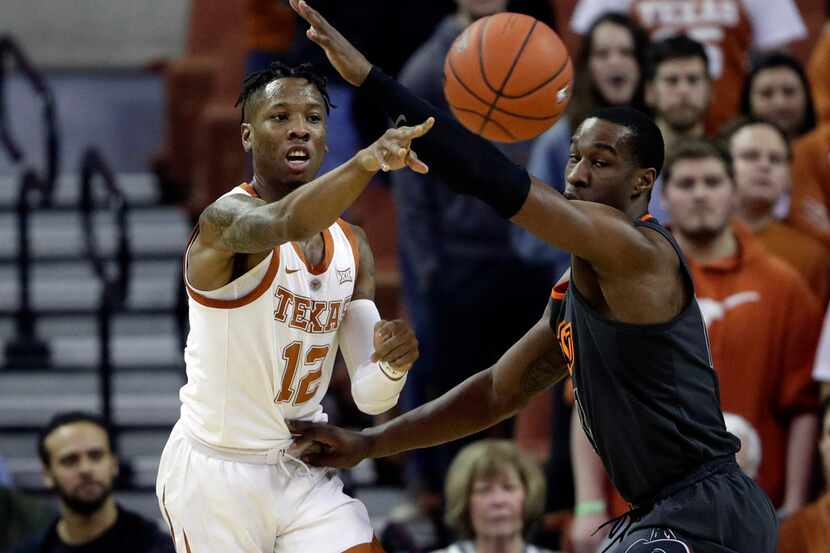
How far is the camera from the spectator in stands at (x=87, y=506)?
22.4 feet

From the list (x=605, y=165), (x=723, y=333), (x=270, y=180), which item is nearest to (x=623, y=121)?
(x=605, y=165)

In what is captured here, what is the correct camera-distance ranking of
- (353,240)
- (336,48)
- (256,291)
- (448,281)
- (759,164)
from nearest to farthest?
(336,48) → (256,291) → (353,240) → (759,164) → (448,281)

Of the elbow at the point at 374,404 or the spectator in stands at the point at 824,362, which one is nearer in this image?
the elbow at the point at 374,404

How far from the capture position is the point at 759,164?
7.23m

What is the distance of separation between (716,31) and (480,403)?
357 cm

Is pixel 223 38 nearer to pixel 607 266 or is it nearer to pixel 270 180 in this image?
pixel 270 180

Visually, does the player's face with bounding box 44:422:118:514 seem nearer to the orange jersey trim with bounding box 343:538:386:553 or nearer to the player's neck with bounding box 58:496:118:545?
the player's neck with bounding box 58:496:118:545

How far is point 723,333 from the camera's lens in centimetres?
675

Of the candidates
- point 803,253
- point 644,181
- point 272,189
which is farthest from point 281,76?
point 803,253

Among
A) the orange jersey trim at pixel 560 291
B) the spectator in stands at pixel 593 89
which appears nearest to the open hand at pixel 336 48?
the orange jersey trim at pixel 560 291

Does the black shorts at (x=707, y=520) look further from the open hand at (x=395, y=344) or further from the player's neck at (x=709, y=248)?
the player's neck at (x=709, y=248)

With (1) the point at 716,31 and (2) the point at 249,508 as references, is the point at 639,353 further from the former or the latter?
→ (1) the point at 716,31

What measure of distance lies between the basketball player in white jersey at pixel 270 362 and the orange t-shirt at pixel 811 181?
333 centimetres

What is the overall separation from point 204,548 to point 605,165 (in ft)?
5.59
